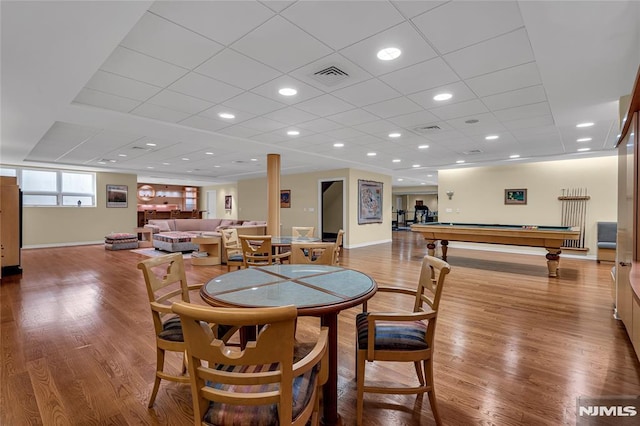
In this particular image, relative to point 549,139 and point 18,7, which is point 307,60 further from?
point 549,139

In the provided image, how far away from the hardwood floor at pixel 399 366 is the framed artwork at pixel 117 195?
6405 millimetres

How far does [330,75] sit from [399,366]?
273 cm

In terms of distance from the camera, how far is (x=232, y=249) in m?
5.44

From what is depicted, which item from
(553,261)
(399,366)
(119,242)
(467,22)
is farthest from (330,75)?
(119,242)

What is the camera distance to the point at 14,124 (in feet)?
14.3

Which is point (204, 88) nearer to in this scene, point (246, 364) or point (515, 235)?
point (246, 364)

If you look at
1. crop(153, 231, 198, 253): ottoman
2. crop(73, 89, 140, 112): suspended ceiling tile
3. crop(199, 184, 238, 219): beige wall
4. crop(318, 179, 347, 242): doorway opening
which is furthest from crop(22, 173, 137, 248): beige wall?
crop(73, 89, 140, 112): suspended ceiling tile

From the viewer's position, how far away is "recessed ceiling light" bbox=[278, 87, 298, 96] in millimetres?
3313

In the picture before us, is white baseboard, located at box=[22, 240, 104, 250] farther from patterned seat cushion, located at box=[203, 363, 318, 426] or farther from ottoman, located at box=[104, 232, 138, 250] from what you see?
patterned seat cushion, located at box=[203, 363, 318, 426]

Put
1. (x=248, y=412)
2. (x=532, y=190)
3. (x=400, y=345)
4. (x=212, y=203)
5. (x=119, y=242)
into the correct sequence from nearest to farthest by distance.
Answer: (x=248, y=412), (x=400, y=345), (x=532, y=190), (x=119, y=242), (x=212, y=203)

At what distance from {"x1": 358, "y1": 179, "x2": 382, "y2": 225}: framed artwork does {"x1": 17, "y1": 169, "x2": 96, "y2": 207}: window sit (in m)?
9.23

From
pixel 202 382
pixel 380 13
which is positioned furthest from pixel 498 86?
pixel 202 382

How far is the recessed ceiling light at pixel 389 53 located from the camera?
2.50 metres
